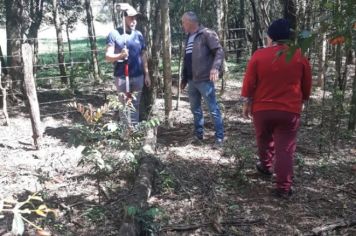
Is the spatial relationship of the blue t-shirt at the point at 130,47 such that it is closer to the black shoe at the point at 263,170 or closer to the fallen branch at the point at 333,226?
the black shoe at the point at 263,170

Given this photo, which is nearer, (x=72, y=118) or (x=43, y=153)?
(x=43, y=153)

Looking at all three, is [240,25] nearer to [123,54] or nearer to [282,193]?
[123,54]

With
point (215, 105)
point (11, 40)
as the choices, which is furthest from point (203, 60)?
point (11, 40)

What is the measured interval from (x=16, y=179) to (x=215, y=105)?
263 cm

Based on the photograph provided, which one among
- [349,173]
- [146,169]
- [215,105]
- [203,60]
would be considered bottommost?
[349,173]

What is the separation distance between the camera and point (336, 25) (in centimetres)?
200

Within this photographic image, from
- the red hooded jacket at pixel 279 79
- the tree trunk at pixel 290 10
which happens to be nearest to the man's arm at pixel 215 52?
the red hooded jacket at pixel 279 79

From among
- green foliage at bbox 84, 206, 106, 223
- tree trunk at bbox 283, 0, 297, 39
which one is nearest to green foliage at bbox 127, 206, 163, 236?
green foliage at bbox 84, 206, 106, 223

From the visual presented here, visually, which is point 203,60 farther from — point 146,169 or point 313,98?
point 313,98

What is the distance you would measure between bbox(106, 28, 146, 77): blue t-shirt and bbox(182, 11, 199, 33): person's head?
67 cm

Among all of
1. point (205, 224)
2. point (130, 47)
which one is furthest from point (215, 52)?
point (205, 224)

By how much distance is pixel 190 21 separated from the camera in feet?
18.4

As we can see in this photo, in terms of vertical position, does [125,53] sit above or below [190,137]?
above

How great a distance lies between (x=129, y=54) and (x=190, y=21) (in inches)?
36.0
